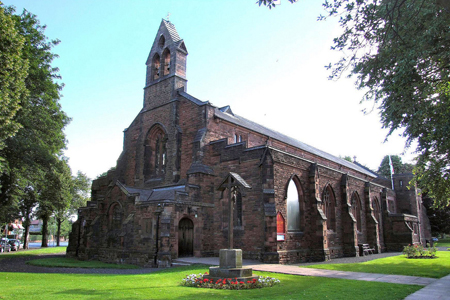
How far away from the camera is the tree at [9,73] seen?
15.7 meters

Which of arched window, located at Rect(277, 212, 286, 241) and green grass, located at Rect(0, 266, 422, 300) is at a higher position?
arched window, located at Rect(277, 212, 286, 241)

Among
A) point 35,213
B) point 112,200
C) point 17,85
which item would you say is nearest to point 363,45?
point 17,85

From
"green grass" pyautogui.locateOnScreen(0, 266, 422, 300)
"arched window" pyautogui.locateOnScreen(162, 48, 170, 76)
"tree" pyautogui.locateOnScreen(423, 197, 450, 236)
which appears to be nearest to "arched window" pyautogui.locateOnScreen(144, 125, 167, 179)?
"arched window" pyautogui.locateOnScreen(162, 48, 170, 76)

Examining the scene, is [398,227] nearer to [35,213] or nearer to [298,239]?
[298,239]

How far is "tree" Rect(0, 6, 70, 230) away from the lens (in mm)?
22984

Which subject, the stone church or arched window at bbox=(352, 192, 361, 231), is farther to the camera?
arched window at bbox=(352, 192, 361, 231)

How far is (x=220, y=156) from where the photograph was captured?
23422mm

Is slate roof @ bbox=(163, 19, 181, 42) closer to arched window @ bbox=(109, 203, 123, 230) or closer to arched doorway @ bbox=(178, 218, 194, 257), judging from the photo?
arched window @ bbox=(109, 203, 123, 230)

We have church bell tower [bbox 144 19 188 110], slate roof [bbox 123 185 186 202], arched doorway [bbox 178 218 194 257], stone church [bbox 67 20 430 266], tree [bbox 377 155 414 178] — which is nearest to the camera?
stone church [bbox 67 20 430 266]

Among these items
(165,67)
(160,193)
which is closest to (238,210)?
(160,193)

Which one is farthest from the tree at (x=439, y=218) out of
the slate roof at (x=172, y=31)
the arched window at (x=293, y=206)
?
the slate roof at (x=172, y=31)

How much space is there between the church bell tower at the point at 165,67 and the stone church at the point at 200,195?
0.29 feet

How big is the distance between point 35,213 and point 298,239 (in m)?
42.2

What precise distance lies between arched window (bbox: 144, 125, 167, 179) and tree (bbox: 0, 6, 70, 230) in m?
6.97
